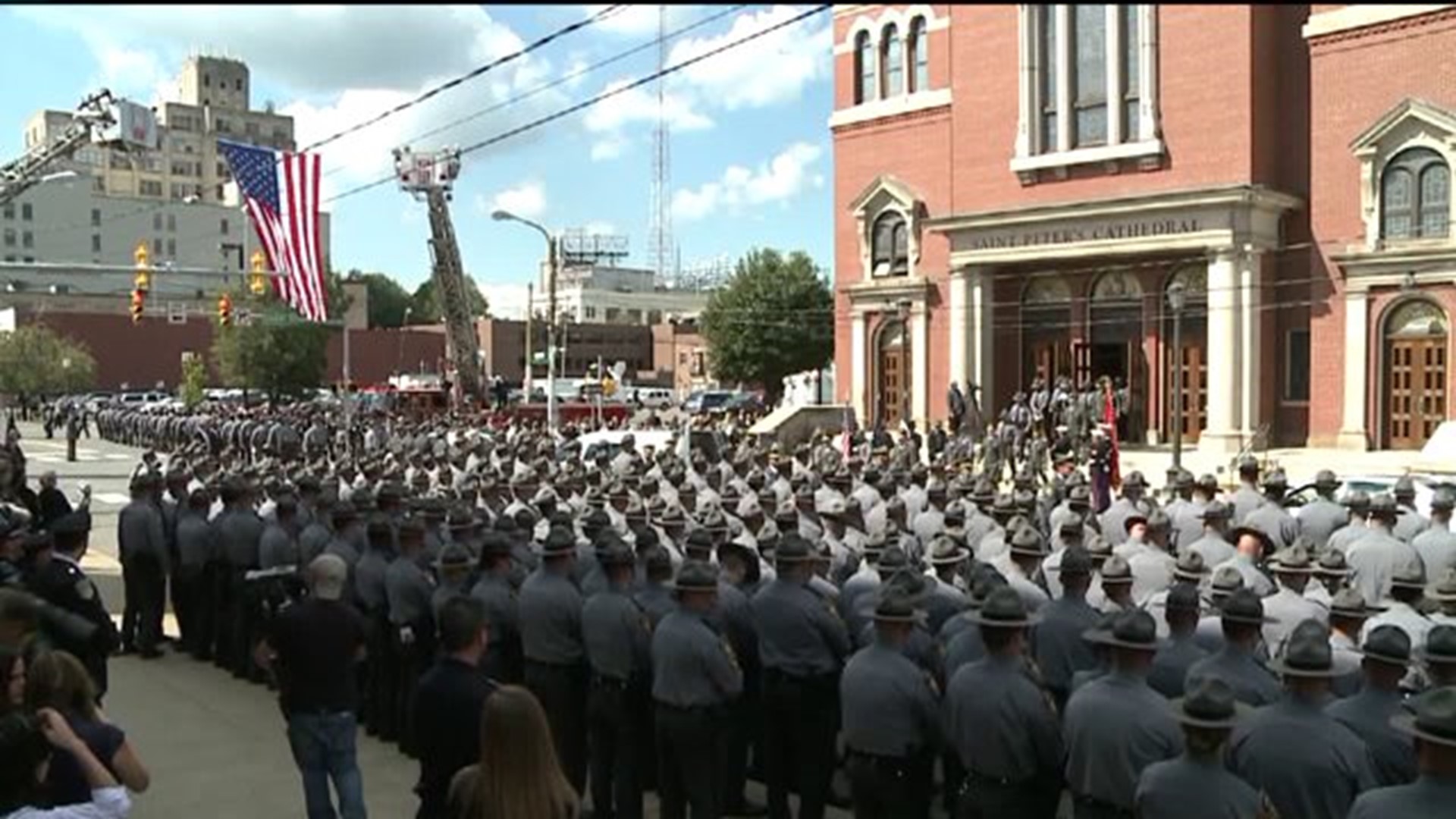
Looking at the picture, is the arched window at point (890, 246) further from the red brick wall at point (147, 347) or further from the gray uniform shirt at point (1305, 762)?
the red brick wall at point (147, 347)

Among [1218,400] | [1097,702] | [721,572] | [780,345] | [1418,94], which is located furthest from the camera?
[780,345]

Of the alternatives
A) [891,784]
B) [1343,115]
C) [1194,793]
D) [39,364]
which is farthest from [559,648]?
[39,364]

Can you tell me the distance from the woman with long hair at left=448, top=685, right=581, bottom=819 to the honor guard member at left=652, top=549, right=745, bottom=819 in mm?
3159

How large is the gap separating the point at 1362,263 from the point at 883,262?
45.6 feet

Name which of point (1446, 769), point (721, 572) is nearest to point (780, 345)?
point (721, 572)

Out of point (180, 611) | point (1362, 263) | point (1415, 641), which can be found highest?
point (1362, 263)

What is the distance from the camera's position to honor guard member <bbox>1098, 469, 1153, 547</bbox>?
13.0m

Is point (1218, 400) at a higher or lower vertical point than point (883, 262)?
lower

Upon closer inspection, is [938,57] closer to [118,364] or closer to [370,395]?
[370,395]

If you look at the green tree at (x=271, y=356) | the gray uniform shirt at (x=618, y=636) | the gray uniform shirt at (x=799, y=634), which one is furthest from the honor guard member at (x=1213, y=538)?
the green tree at (x=271, y=356)

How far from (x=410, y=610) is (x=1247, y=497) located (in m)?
8.32

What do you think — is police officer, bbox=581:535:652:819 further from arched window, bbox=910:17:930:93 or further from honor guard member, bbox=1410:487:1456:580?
arched window, bbox=910:17:930:93

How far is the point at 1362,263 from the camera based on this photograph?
3042 cm

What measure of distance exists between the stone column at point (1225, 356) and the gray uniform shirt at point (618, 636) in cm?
2672
